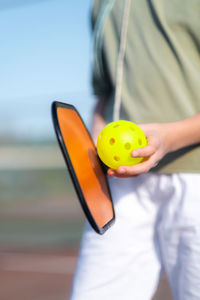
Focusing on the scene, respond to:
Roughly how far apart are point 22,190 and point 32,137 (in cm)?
152

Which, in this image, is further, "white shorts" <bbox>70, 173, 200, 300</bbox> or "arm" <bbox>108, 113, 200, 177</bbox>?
"white shorts" <bbox>70, 173, 200, 300</bbox>

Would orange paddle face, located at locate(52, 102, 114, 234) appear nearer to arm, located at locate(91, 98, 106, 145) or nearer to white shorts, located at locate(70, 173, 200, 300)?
white shorts, located at locate(70, 173, 200, 300)

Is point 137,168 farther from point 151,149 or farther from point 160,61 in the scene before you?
point 160,61

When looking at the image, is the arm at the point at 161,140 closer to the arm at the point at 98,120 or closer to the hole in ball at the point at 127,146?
the hole in ball at the point at 127,146

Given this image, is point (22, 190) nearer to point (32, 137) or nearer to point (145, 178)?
point (32, 137)

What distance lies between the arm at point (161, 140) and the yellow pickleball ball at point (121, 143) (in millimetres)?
18

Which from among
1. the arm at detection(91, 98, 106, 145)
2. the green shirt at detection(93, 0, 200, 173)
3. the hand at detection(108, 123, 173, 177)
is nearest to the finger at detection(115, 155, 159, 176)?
the hand at detection(108, 123, 173, 177)

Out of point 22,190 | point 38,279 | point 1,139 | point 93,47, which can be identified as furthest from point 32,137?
point 93,47

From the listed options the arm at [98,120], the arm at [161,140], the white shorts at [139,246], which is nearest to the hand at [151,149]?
the arm at [161,140]

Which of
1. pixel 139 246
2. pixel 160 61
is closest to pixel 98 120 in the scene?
pixel 160 61

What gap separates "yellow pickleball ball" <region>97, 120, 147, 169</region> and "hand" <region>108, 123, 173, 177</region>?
0.02 meters

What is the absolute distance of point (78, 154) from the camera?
841 millimetres

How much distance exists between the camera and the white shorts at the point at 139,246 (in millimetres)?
962

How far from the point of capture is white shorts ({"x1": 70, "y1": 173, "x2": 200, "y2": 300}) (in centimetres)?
96
